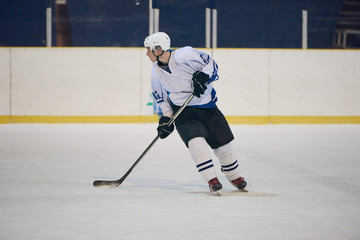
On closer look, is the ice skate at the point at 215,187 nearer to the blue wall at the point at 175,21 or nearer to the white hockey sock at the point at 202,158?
the white hockey sock at the point at 202,158

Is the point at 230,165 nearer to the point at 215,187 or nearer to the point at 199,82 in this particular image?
the point at 215,187

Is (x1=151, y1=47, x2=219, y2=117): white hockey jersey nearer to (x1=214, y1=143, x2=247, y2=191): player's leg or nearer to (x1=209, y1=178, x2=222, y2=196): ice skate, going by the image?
(x1=214, y1=143, x2=247, y2=191): player's leg

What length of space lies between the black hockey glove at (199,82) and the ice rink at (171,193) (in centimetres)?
60

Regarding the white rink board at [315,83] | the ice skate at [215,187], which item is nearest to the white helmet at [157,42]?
the ice skate at [215,187]

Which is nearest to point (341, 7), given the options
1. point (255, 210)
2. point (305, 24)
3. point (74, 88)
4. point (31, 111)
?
point (305, 24)

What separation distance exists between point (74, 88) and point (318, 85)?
3.64 m

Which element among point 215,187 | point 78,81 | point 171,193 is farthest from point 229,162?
point 78,81

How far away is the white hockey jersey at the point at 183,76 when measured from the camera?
4137 millimetres

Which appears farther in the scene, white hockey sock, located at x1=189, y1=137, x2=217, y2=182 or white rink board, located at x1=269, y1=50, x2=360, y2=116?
white rink board, located at x1=269, y1=50, x2=360, y2=116

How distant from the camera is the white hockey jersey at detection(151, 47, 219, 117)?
4.14 meters

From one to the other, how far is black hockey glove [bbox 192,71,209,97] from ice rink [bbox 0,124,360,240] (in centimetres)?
60

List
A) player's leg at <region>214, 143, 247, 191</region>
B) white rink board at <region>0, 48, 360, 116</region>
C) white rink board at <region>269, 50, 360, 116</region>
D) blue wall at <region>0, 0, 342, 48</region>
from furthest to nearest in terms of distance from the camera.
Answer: white rink board at <region>269, 50, 360, 116</region>, white rink board at <region>0, 48, 360, 116</region>, blue wall at <region>0, 0, 342, 48</region>, player's leg at <region>214, 143, 247, 191</region>

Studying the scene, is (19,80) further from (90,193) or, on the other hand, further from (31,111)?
(90,193)

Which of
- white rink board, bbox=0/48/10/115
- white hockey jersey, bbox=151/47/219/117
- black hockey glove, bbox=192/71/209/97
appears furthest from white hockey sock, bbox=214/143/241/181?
white rink board, bbox=0/48/10/115
